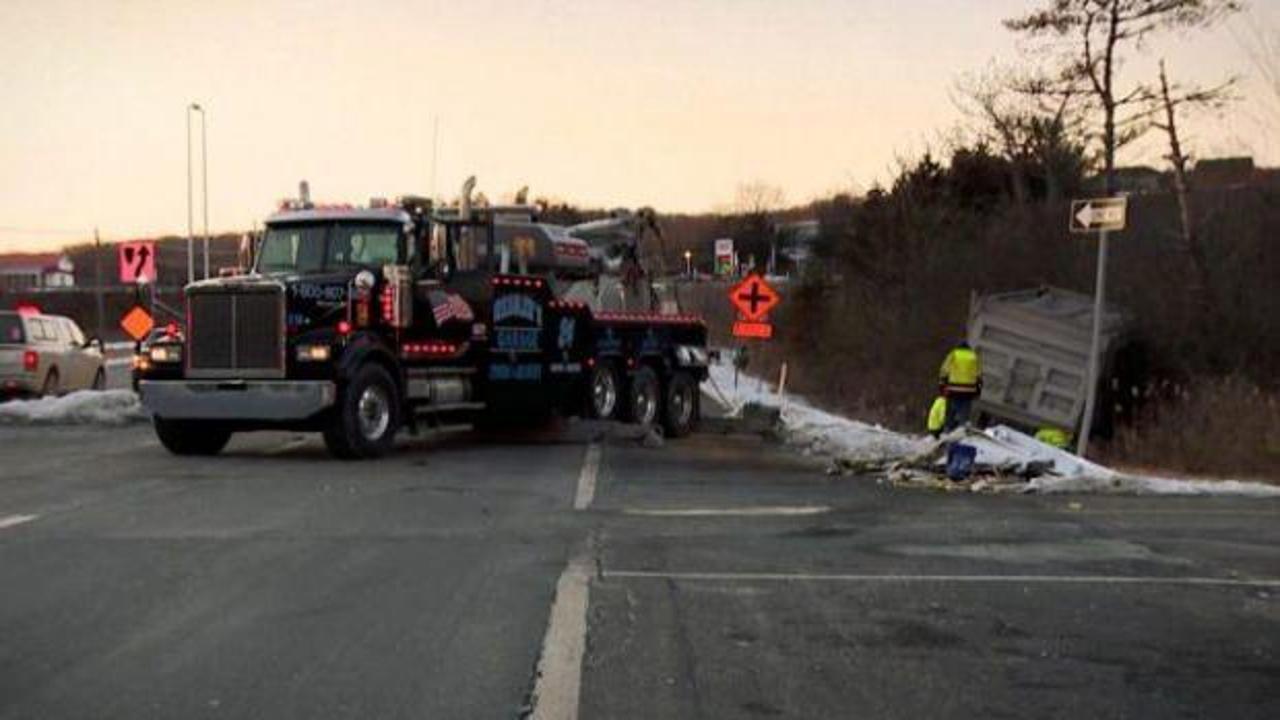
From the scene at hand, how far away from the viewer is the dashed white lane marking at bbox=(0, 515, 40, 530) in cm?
1082

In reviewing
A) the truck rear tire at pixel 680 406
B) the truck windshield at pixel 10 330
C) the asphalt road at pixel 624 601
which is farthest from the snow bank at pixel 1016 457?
the truck windshield at pixel 10 330

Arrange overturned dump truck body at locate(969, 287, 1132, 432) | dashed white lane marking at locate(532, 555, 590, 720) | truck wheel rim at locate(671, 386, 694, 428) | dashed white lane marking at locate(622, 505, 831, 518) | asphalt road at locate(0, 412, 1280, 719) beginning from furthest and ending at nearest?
overturned dump truck body at locate(969, 287, 1132, 432)
truck wheel rim at locate(671, 386, 694, 428)
dashed white lane marking at locate(622, 505, 831, 518)
asphalt road at locate(0, 412, 1280, 719)
dashed white lane marking at locate(532, 555, 590, 720)

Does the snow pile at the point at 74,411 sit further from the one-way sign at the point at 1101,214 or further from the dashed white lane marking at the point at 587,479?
the one-way sign at the point at 1101,214

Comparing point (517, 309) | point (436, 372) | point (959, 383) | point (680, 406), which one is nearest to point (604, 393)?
point (680, 406)

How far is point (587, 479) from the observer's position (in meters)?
14.7

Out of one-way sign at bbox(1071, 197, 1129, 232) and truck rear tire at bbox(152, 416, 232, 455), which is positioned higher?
one-way sign at bbox(1071, 197, 1129, 232)

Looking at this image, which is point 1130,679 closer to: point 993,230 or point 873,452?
point 873,452

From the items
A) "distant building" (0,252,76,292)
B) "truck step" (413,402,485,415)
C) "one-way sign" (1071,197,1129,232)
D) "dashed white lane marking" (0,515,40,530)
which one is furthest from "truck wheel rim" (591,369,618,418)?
"distant building" (0,252,76,292)

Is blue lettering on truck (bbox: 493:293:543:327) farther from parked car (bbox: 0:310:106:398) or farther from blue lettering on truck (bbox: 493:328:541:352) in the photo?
parked car (bbox: 0:310:106:398)

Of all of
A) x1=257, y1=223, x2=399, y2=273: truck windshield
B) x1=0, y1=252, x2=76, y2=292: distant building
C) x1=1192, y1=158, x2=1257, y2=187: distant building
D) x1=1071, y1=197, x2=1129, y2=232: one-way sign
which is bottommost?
x1=0, y1=252, x2=76, y2=292: distant building

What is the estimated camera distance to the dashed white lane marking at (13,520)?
426 inches

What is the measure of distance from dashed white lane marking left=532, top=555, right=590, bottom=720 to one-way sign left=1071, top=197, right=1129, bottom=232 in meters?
9.95

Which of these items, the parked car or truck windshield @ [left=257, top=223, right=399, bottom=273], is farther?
the parked car

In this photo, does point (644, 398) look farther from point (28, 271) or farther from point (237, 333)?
point (28, 271)
